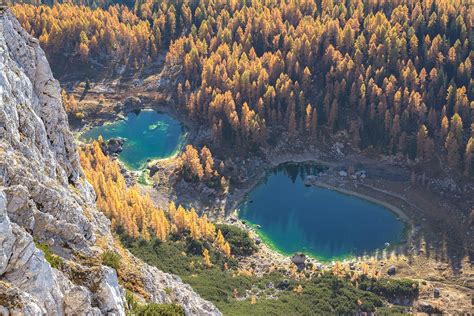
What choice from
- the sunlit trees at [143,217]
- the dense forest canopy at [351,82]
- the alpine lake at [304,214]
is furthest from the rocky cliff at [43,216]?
→ the dense forest canopy at [351,82]

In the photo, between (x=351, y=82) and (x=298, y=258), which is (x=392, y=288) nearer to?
(x=298, y=258)

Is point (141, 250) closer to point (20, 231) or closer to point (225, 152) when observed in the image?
point (225, 152)

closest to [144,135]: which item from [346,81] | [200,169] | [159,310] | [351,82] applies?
[200,169]

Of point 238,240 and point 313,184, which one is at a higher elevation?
point 313,184

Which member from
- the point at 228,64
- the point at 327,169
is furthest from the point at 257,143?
the point at 228,64

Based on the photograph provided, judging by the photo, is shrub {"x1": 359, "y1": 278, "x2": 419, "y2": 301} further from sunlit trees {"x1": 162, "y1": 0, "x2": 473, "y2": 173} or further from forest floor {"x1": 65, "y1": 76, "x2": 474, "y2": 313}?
sunlit trees {"x1": 162, "y1": 0, "x2": 473, "y2": 173}

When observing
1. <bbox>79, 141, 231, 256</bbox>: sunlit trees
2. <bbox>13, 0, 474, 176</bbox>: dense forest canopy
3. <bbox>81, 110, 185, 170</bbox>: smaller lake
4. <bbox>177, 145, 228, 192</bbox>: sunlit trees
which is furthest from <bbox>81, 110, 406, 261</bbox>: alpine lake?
<bbox>79, 141, 231, 256</bbox>: sunlit trees

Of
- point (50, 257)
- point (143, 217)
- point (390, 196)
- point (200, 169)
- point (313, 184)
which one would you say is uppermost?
point (390, 196)
